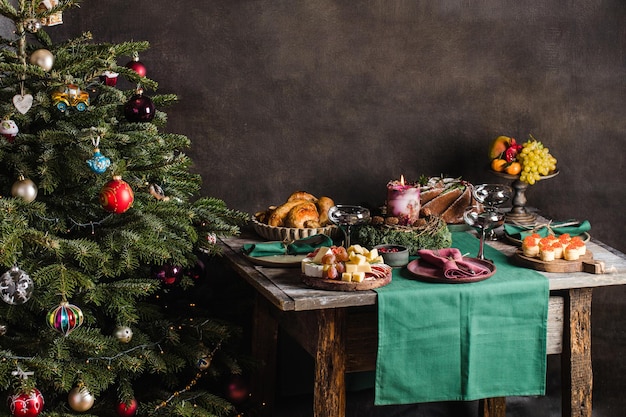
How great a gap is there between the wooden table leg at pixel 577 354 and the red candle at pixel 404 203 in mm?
560

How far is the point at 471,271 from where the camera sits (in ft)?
8.55

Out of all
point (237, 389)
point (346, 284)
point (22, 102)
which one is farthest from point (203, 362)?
point (22, 102)

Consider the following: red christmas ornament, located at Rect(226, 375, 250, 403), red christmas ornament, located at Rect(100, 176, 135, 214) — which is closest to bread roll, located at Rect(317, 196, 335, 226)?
red christmas ornament, located at Rect(226, 375, 250, 403)

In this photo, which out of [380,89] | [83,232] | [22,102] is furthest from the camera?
[380,89]

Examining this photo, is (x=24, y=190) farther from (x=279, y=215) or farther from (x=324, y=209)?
(x=324, y=209)

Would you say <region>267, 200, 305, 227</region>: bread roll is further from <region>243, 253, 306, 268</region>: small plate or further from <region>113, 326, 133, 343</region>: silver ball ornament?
<region>113, 326, 133, 343</region>: silver ball ornament

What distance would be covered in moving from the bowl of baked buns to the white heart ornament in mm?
950

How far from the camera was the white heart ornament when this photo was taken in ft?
7.54

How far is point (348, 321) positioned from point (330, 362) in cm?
15

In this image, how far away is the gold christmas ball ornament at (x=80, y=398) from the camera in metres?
2.38

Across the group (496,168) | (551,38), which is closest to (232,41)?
(496,168)

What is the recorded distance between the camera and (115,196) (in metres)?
2.27

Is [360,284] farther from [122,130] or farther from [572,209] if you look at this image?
[572,209]

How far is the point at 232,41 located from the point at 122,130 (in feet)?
2.75
